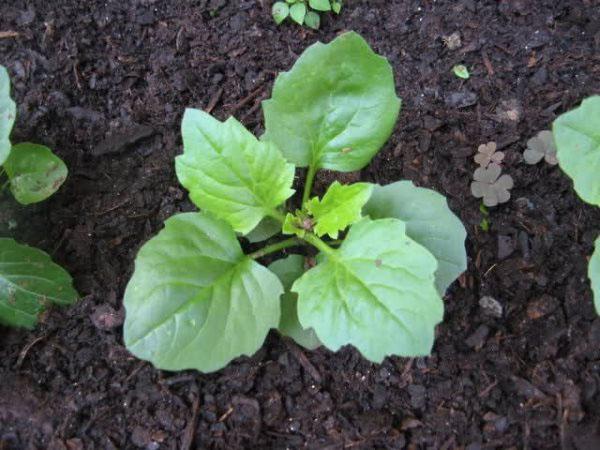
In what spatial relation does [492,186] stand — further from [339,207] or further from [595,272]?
[339,207]

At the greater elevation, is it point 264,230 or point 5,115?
point 5,115

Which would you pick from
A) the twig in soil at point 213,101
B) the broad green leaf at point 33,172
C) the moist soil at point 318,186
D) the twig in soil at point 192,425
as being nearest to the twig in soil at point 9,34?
the moist soil at point 318,186

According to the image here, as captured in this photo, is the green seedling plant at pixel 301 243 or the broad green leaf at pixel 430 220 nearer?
the green seedling plant at pixel 301 243

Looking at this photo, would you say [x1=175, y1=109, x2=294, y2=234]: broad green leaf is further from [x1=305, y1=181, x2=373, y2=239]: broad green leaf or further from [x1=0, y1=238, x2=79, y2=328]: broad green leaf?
[x1=0, y1=238, x2=79, y2=328]: broad green leaf

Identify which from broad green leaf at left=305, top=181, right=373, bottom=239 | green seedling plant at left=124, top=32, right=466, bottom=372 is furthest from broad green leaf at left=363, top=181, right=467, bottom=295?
broad green leaf at left=305, top=181, right=373, bottom=239

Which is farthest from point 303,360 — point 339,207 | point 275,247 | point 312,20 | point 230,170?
point 312,20

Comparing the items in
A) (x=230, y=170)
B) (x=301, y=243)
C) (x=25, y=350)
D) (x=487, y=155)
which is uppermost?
(x=230, y=170)

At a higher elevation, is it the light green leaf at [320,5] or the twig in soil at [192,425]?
the light green leaf at [320,5]

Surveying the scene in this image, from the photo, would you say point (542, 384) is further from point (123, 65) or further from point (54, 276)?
point (123, 65)

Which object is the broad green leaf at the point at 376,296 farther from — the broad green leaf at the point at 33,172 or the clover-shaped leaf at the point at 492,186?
the broad green leaf at the point at 33,172
